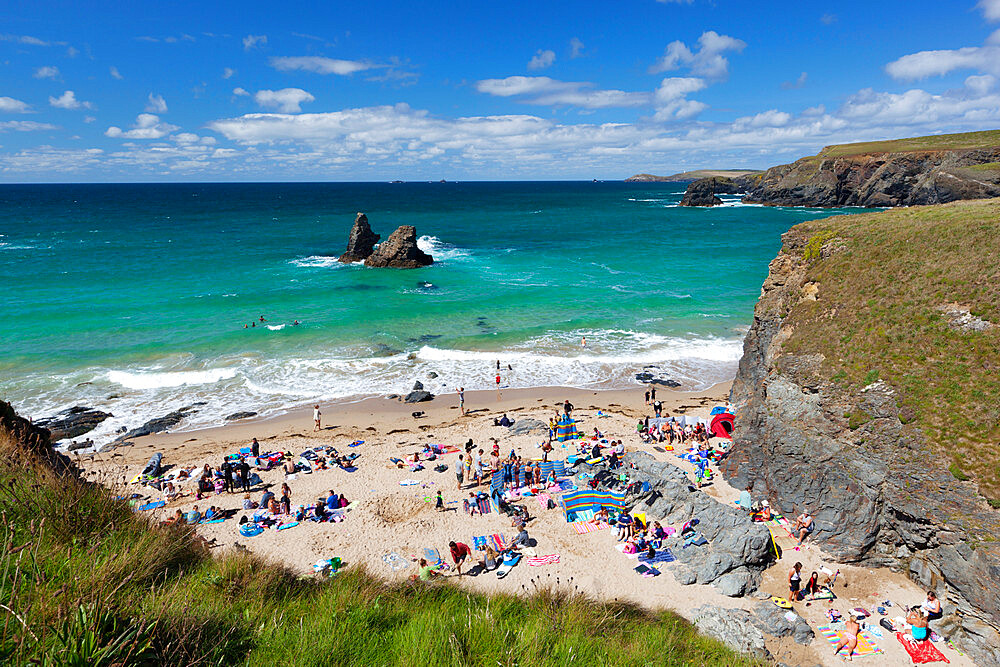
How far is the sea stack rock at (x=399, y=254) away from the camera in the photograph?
6094 cm

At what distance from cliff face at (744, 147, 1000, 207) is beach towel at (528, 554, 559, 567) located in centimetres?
10841

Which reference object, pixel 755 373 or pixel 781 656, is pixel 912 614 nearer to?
pixel 781 656

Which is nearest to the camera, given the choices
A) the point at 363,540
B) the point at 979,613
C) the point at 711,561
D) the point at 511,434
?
the point at 979,613

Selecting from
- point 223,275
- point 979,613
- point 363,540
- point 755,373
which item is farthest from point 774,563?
point 223,275

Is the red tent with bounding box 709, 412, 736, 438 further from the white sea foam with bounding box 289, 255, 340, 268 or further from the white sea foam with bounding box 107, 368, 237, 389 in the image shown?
the white sea foam with bounding box 289, 255, 340, 268

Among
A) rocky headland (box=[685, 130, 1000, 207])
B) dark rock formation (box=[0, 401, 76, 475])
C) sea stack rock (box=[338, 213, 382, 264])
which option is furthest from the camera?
rocky headland (box=[685, 130, 1000, 207])

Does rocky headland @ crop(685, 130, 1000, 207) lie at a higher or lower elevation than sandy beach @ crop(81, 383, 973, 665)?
higher

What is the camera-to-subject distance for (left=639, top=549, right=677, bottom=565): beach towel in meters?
15.1

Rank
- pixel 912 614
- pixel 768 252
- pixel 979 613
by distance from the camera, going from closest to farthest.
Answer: pixel 979 613
pixel 912 614
pixel 768 252

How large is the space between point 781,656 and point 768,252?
70968mm

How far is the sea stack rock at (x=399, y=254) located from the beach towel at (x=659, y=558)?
51.0 metres

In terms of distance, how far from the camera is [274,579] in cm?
654

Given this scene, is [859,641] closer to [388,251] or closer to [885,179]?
[388,251]

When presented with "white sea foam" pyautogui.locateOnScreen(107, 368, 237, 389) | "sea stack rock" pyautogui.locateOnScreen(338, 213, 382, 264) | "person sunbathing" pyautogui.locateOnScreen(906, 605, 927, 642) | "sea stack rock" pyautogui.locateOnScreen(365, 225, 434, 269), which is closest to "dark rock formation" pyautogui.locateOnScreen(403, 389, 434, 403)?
"white sea foam" pyautogui.locateOnScreen(107, 368, 237, 389)
